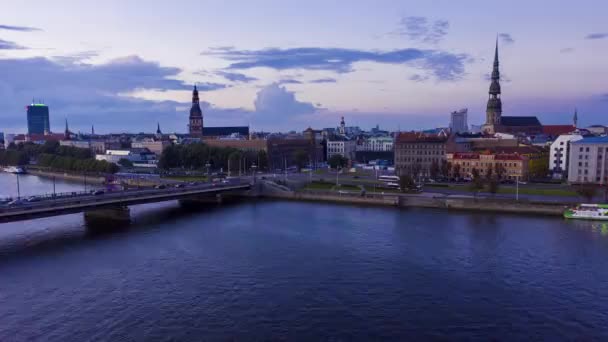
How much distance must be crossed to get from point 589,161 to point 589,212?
47.5ft

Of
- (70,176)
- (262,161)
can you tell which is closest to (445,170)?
(262,161)

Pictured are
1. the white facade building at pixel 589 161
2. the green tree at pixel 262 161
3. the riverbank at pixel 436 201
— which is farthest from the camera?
the green tree at pixel 262 161

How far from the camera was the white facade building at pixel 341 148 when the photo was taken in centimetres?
7225

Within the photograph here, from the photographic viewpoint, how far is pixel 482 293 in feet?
47.0

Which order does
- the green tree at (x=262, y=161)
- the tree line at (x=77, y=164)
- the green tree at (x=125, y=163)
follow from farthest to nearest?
the green tree at (x=125, y=163) → the tree line at (x=77, y=164) → the green tree at (x=262, y=161)

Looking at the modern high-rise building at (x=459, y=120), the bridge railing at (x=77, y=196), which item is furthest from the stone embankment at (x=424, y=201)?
the modern high-rise building at (x=459, y=120)

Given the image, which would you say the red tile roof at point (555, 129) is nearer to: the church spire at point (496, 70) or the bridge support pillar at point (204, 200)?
the church spire at point (496, 70)

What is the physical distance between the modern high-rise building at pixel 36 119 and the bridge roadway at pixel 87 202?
496ft

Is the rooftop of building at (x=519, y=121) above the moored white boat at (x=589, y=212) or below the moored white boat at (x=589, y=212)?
above

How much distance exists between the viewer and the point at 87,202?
80.1 feet

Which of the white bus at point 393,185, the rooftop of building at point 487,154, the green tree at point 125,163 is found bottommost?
the white bus at point 393,185

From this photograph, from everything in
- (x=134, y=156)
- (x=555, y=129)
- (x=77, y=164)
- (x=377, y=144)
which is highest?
(x=555, y=129)

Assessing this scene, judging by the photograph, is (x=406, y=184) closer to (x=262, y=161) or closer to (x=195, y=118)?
(x=262, y=161)

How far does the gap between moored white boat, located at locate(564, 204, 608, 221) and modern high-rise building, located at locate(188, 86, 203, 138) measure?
72042 millimetres
